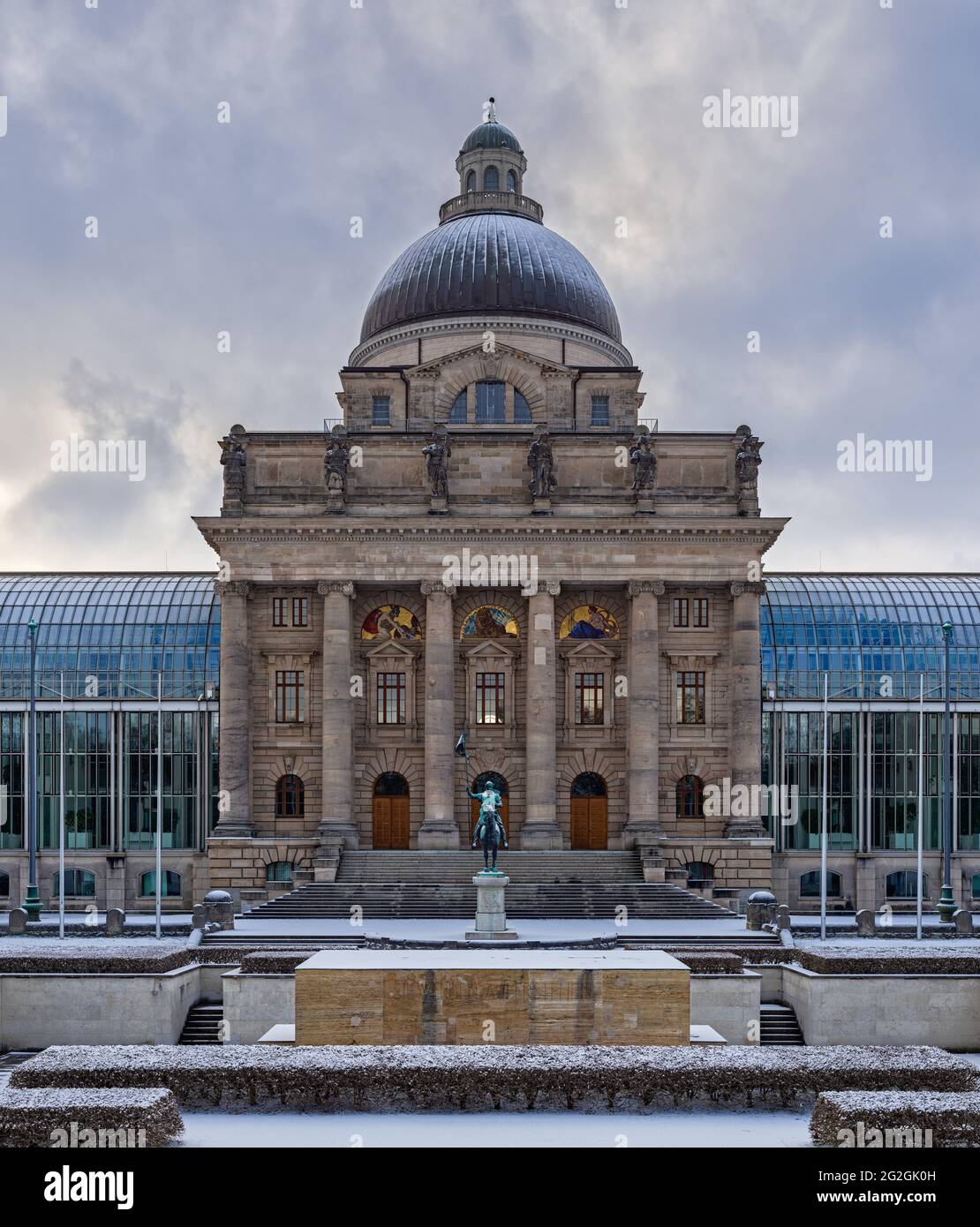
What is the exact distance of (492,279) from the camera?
74.5 m

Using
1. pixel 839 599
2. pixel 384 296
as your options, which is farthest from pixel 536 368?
pixel 839 599

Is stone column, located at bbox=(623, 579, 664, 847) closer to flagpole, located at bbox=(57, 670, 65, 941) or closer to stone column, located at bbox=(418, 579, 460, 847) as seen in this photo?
stone column, located at bbox=(418, 579, 460, 847)

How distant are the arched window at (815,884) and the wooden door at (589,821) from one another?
11.6m

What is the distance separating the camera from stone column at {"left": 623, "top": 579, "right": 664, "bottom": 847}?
62.9 metres

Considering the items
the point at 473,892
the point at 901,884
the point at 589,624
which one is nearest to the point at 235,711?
the point at 473,892

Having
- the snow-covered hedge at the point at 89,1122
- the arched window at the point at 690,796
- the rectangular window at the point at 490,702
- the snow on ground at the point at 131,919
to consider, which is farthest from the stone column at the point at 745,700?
the snow-covered hedge at the point at 89,1122

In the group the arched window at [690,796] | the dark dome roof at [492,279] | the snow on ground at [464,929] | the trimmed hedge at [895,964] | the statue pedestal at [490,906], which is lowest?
the snow on ground at [464,929]

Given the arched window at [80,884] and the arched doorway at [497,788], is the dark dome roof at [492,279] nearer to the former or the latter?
the arched doorway at [497,788]

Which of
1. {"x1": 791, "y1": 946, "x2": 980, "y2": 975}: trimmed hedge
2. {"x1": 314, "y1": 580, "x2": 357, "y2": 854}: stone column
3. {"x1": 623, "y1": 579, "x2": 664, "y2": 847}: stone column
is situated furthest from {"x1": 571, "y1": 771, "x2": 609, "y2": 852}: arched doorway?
{"x1": 791, "y1": 946, "x2": 980, "y2": 975}: trimmed hedge

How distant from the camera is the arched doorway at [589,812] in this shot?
65.1m

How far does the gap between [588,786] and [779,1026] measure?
1037 inches
